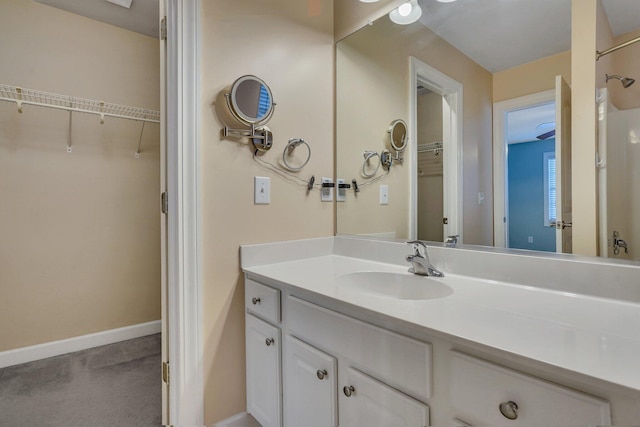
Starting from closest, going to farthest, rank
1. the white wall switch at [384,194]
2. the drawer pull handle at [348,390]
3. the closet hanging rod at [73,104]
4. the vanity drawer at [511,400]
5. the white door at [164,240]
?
the vanity drawer at [511,400], the drawer pull handle at [348,390], the white door at [164,240], the white wall switch at [384,194], the closet hanging rod at [73,104]

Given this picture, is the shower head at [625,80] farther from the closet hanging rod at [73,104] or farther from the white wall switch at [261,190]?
the closet hanging rod at [73,104]

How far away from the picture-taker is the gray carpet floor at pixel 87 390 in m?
1.45

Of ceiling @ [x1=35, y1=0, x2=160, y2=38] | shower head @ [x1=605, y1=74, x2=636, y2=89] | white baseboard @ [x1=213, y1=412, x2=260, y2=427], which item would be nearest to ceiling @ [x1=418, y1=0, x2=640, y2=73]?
shower head @ [x1=605, y1=74, x2=636, y2=89]

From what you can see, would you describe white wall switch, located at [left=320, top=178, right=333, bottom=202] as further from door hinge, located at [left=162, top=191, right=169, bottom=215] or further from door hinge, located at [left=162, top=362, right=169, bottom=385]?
door hinge, located at [left=162, top=362, right=169, bottom=385]

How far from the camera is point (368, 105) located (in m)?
1.62

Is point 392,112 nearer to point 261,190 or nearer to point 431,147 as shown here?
point 431,147

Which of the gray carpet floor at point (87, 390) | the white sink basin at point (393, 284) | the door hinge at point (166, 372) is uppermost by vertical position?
the white sink basin at point (393, 284)

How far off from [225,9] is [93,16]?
162 centimetres

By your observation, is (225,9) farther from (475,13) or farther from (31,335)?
(31,335)

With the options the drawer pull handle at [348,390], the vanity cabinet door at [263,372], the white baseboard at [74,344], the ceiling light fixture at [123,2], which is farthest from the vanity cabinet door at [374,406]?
the ceiling light fixture at [123,2]

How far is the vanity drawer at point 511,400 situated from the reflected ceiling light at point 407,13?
4.76 feet

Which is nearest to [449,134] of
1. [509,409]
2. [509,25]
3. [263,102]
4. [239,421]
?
[509,25]

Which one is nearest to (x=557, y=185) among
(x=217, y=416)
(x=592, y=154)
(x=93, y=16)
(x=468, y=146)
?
(x=592, y=154)

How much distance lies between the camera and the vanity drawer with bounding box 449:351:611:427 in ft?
1.64
